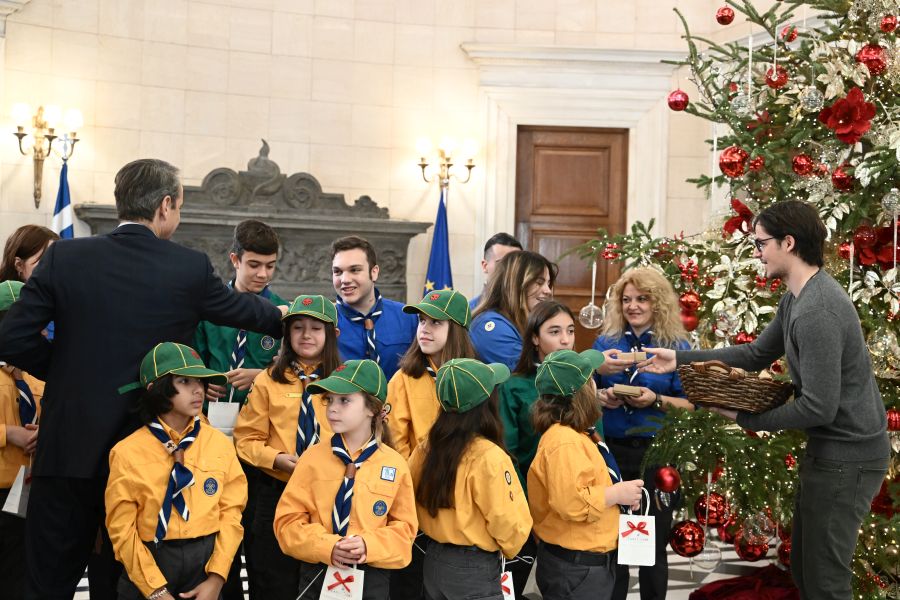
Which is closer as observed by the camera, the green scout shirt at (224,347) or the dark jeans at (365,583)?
the dark jeans at (365,583)

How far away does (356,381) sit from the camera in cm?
309

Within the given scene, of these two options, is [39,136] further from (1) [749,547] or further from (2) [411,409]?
(1) [749,547]

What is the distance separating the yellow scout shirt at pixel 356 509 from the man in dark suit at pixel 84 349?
23.1 inches

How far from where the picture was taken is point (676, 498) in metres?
4.14

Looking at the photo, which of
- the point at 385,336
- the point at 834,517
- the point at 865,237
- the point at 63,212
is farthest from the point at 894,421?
the point at 63,212

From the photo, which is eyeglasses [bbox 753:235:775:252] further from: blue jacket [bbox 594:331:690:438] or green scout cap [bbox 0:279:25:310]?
green scout cap [bbox 0:279:25:310]

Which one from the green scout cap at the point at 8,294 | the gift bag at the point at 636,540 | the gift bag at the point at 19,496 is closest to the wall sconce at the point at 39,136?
the green scout cap at the point at 8,294

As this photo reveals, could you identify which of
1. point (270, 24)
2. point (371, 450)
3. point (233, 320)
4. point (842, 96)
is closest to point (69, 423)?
point (233, 320)

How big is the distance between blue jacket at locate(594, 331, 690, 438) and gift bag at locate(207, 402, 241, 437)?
1585 mm

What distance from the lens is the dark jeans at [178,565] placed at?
9.96 feet

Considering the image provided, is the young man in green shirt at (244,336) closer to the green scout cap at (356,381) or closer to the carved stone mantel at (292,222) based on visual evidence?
the green scout cap at (356,381)

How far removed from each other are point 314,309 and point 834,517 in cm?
188

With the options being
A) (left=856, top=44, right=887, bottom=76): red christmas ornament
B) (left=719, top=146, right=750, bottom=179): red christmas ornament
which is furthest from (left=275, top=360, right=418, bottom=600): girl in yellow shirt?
(left=856, top=44, right=887, bottom=76): red christmas ornament

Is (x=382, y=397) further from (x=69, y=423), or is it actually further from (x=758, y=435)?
(x=758, y=435)
